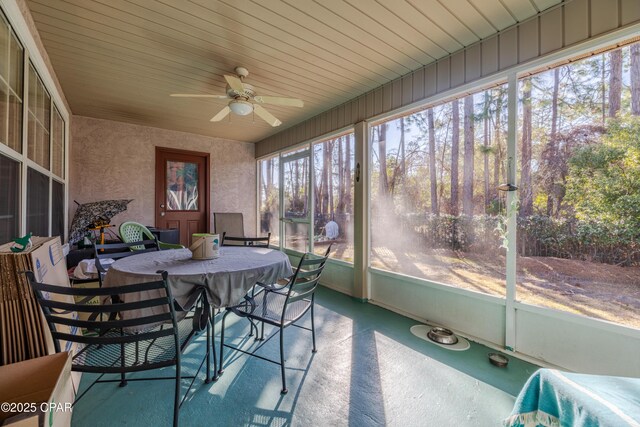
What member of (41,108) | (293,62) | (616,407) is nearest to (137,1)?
(293,62)

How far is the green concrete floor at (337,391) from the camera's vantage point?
1.54m

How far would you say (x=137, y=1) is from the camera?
1.87 m

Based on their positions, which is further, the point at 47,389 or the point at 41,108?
the point at 41,108

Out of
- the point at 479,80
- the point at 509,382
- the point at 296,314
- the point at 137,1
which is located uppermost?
the point at 137,1

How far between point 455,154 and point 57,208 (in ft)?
14.7

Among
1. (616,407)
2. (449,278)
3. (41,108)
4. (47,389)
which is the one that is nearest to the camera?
(616,407)

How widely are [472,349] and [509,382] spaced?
1.42 feet

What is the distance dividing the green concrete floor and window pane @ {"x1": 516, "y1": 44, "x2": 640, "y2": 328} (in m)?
0.71

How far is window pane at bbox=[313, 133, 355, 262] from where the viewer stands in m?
3.83

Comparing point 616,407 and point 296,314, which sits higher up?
point 616,407

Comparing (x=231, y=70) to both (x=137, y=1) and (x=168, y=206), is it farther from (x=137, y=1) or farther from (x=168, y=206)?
(x=168, y=206)

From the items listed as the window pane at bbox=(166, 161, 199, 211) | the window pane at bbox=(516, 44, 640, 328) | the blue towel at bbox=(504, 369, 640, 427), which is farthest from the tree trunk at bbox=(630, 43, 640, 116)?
the window pane at bbox=(166, 161, 199, 211)

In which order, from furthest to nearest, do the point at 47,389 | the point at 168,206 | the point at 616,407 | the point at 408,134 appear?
the point at 168,206 → the point at 408,134 → the point at 47,389 → the point at 616,407

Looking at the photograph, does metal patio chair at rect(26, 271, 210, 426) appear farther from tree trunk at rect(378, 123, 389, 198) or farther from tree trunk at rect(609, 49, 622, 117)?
tree trunk at rect(609, 49, 622, 117)
